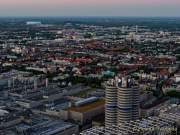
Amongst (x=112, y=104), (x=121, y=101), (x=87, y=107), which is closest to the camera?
(x=121, y=101)

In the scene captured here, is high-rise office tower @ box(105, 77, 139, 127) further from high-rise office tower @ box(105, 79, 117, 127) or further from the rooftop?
the rooftop

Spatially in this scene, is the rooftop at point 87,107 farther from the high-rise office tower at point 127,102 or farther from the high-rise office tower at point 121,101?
the high-rise office tower at point 127,102

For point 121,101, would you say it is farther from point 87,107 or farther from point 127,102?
point 87,107

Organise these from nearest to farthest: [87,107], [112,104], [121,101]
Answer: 1. [121,101]
2. [112,104]
3. [87,107]

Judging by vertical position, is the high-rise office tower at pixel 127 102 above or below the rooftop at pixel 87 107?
above

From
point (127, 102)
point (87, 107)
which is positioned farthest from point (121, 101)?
point (87, 107)

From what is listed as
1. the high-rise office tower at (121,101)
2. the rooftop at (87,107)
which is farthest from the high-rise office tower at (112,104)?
the rooftop at (87,107)

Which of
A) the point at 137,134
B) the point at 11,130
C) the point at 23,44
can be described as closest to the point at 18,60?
the point at 23,44

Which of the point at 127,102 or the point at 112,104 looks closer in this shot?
the point at 127,102
